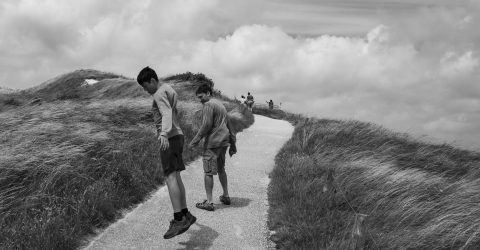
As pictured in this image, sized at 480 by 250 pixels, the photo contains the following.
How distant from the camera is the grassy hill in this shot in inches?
204

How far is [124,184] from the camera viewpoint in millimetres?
7027

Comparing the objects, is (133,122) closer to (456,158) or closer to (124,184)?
(124,184)

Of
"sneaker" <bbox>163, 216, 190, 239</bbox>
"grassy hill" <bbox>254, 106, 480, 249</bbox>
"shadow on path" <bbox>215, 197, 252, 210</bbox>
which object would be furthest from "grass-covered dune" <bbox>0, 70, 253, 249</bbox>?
"grassy hill" <bbox>254, 106, 480, 249</bbox>

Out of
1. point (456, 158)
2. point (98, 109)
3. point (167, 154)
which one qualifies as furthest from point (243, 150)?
point (167, 154)

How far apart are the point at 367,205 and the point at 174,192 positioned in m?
3.45

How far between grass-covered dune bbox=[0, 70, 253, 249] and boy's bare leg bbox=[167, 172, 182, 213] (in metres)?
1.29

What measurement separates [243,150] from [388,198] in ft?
21.4

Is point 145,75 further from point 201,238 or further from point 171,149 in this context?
point 201,238

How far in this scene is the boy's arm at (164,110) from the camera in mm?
4695

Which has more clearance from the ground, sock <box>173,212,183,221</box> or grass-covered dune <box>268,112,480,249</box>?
sock <box>173,212,183,221</box>

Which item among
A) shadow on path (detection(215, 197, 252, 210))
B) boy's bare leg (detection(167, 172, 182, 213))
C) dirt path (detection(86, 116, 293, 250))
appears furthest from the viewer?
shadow on path (detection(215, 197, 252, 210))

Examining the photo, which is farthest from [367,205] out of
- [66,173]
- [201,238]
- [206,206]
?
[66,173]

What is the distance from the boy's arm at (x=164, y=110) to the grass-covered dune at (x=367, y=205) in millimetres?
2128

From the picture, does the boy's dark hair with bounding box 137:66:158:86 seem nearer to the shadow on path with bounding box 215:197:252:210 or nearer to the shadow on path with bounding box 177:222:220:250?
the shadow on path with bounding box 177:222:220:250
